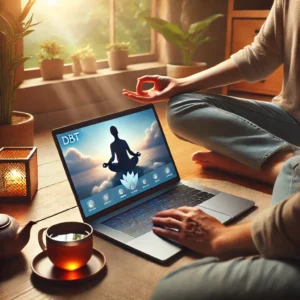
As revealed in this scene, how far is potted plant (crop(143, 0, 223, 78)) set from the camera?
278 centimetres

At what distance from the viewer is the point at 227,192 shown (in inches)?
59.1

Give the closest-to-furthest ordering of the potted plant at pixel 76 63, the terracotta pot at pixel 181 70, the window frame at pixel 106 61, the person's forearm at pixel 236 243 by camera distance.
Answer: the person's forearm at pixel 236 243 < the window frame at pixel 106 61 < the potted plant at pixel 76 63 < the terracotta pot at pixel 181 70

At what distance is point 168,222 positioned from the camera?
44.5 inches

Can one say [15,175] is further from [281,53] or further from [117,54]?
[117,54]

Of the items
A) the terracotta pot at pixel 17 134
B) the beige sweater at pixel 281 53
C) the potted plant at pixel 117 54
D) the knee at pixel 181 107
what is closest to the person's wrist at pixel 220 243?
the knee at pixel 181 107

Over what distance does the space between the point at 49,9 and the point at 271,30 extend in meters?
1.24

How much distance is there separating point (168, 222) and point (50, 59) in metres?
1.51

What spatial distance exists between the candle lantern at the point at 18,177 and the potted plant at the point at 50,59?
1.06 m

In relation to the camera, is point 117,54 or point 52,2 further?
point 117,54

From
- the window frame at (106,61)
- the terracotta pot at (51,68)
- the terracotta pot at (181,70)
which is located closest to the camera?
the window frame at (106,61)

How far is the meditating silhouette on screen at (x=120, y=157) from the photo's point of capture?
4.19 ft

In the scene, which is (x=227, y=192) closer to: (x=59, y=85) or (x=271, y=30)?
(x=271, y=30)

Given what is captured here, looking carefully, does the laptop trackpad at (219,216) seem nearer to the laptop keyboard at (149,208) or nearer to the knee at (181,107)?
the laptop keyboard at (149,208)

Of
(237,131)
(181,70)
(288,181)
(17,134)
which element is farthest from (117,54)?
(288,181)
